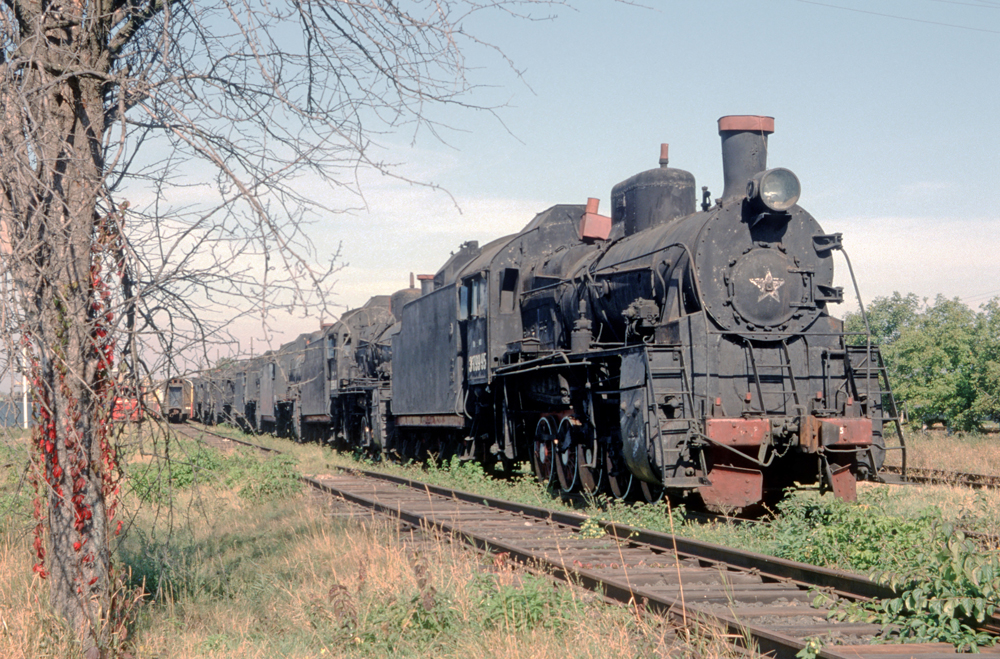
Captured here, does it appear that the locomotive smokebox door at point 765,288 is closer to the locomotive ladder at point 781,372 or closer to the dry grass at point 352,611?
the locomotive ladder at point 781,372

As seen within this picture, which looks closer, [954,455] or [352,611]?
[352,611]

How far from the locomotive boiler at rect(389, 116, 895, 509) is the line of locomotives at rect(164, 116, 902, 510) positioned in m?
0.02

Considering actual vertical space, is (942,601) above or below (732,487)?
below

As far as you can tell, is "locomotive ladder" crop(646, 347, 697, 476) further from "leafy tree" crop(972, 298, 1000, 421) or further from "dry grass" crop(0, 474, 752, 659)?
"leafy tree" crop(972, 298, 1000, 421)

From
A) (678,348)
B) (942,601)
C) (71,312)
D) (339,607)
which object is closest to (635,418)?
(678,348)

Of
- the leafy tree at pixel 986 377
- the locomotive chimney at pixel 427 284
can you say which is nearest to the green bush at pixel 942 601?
the locomotive chimney at pixel 427 284

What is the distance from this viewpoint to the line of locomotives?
913cm

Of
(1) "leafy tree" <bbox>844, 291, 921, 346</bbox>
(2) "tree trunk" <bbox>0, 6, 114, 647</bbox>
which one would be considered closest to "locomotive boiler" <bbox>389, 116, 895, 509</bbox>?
(2) "tree trunk" <bbox>0, 6, 114, 647</bbox>

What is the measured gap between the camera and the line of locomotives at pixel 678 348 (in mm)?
9133

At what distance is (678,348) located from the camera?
918 centimetres

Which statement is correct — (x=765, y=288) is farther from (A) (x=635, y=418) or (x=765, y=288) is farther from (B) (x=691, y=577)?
(B) (x=691, y=577)

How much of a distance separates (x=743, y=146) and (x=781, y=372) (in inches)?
97.0

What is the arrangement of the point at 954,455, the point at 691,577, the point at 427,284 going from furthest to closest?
the point at 954,455
the point at 427,284
the point at 691,577

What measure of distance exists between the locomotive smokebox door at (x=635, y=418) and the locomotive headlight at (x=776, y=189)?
6.80ft
